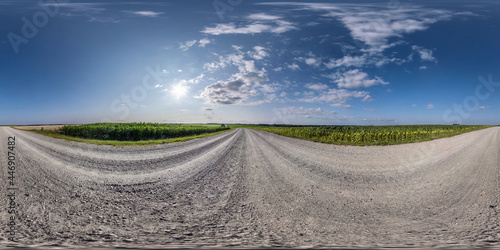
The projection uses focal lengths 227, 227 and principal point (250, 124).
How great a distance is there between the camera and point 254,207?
4.78m

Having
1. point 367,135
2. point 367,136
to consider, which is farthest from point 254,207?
point 367,135

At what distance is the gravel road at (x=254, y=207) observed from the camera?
3627 millimetres

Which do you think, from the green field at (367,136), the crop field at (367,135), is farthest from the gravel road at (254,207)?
the crop field at (367,135)

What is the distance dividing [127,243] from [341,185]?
18.2 ft

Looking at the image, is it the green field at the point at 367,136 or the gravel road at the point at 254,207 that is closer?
the gravel road at the point at 254,207

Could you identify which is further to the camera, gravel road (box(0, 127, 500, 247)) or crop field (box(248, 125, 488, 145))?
crop field (box(248, 125, 488, 145))

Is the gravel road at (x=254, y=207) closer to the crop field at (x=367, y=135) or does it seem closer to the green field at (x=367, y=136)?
the green field at (x=367, y=136)

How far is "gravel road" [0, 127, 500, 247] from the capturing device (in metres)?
3.63

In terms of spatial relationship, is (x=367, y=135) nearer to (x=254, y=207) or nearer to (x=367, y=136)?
(x=367, y=136)

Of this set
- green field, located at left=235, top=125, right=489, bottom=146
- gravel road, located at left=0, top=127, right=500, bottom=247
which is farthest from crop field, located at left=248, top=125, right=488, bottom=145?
gravel road, located at left=0, top=127, right=500, bottom=247

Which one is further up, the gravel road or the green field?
the green field

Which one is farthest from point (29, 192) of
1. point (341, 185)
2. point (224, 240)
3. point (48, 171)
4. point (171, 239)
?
point (341, 185)

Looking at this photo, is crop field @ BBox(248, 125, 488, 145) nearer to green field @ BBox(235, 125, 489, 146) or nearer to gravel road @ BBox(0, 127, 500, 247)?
green field @ BBox(235, 125, 489, 146)

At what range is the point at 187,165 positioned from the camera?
9.60 m
